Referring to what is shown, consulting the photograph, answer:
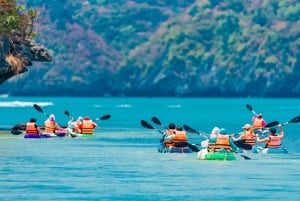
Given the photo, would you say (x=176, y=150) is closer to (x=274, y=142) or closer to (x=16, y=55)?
(x=274, y=142)

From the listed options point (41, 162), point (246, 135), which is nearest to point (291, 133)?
point (246, 135)

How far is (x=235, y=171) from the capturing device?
53688 millimetres

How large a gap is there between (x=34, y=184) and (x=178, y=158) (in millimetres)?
13564

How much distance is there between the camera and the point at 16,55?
87.4m

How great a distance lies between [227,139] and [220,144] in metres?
0.37

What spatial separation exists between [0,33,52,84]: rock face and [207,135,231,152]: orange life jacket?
92.2 ft

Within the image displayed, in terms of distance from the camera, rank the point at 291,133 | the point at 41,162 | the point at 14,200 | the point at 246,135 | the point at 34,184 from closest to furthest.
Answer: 1. the point at 14,200
2. the point at 34,184
3. the point at 41,162
4. the point at 246,135
5. the point at 291,133

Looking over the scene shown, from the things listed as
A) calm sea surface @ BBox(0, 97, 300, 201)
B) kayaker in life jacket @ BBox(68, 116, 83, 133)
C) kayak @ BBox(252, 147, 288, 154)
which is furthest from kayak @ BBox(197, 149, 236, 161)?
kayaker in life jacket @ BBox(68, 116, 83, 133)

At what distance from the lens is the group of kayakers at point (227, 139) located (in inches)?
2287

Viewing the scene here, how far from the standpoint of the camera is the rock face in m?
84.8

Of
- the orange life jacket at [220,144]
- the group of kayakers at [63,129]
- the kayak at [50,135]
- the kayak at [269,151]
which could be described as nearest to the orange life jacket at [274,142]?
the kayak at [269,151]

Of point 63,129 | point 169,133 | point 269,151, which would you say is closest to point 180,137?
point 169,133

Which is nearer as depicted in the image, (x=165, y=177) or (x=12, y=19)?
(x=165, y=177)

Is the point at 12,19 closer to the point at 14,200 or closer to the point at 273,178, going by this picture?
the point at 273,178
